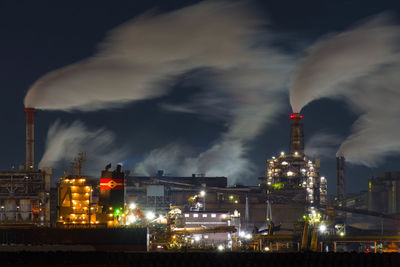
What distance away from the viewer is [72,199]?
210 ft

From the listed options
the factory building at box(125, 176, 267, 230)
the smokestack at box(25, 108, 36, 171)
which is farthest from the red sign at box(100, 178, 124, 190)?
the factory building at box(125, 176, 267, 230)

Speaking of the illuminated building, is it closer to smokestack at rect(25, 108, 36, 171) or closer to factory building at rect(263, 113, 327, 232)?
smokestack at rect(25, 108, 36, 171)

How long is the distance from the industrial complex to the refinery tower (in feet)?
0.71

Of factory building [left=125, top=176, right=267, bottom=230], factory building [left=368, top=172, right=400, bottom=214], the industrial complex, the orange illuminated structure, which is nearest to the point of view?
the industrial complex

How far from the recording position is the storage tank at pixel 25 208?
89062mm

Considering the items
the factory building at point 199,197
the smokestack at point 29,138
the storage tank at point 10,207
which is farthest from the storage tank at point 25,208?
the factory building at point 199,197

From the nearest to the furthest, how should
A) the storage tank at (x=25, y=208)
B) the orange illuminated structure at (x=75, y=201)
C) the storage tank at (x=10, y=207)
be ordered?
1. the orange illuminated structure at (x=75, y=201)
2. the storage tank at (x=25, y=208)
3. the storage tank at (x=10, y=207)

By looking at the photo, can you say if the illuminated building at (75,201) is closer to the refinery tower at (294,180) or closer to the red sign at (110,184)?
the red sign at (110,184)

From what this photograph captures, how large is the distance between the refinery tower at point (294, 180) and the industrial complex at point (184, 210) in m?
0.22

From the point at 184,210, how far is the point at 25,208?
92.6ft

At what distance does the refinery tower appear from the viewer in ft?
384

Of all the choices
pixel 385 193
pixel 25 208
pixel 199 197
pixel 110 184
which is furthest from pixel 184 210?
pixel 385 193

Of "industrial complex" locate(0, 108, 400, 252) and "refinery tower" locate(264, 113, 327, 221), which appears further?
"refinery tower" locate(264, 113, 327, 221)

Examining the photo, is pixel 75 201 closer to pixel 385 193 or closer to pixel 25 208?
pixel 25 208
